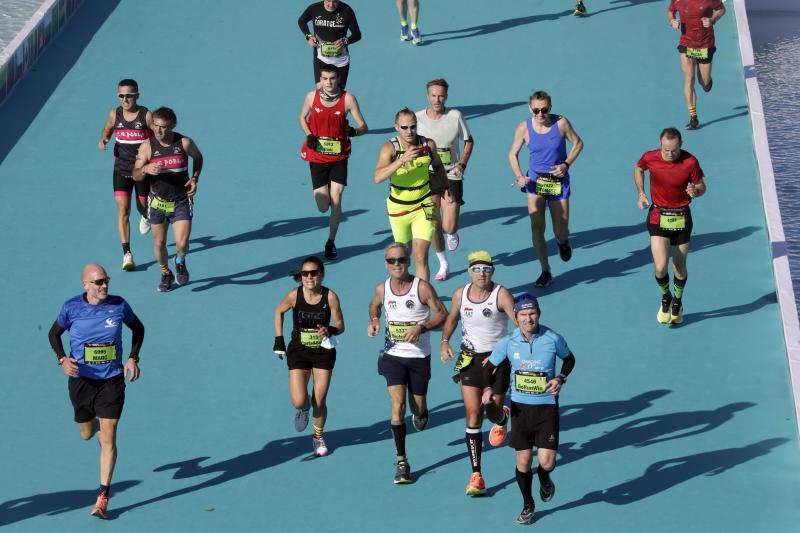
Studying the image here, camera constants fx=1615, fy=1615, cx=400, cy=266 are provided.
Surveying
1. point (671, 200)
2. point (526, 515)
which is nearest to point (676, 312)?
point (671, 200)

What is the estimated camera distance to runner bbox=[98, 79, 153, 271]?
1563 cm

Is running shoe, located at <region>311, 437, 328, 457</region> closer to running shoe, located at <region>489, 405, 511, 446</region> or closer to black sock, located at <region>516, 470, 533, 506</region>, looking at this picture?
running shoe, located at <region>489, 405, 511, 446</region>

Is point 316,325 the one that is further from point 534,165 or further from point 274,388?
point 534,165

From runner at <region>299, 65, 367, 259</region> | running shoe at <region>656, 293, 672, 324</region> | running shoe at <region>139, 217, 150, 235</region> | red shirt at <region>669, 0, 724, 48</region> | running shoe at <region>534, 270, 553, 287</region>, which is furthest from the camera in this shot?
red shirt at <region>669, 0, 724, 48</region>

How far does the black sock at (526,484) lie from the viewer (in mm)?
11328

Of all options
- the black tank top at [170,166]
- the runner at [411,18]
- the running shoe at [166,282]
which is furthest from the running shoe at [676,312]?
the runner at [411,18]

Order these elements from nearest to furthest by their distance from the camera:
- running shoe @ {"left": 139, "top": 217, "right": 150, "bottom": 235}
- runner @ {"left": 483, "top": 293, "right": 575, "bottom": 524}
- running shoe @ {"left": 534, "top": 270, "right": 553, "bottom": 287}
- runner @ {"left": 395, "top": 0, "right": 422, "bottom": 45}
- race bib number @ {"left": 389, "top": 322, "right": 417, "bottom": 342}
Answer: runner @ {"left": 483, "top": 293, "right": 575, "bottom": 524}, race bib number @ {"left": 389, "top": 322, "right": 417, "bottom": 342}, running shoe @ {"left": 534, "top": 270, "right": 553, "bottom": 287}, running shoe @ {"left": 139, "top": 217, "right": 150, "bottom": 235}, runner @ {"left": 395, "top": 0, "right": 422, "bottom": 45}

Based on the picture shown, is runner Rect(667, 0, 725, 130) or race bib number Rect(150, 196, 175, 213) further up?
runner Rect(667, 0, 725, 130)

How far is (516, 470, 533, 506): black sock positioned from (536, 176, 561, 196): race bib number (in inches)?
169

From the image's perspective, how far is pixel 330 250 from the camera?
1614cm

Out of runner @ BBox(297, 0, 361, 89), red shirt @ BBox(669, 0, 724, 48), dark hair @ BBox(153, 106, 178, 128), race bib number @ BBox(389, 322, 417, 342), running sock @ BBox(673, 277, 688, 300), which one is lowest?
running sock @ BBox(673, 277, 688, 300)

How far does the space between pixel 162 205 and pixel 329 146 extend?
176 centimetres

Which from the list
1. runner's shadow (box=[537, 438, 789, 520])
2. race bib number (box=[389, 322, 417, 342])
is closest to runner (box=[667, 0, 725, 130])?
runner's shadow (box=[537, 438, 789, 520])

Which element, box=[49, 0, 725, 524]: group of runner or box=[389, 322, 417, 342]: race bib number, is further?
box=[389, 322, 417, 342]: race bib number
